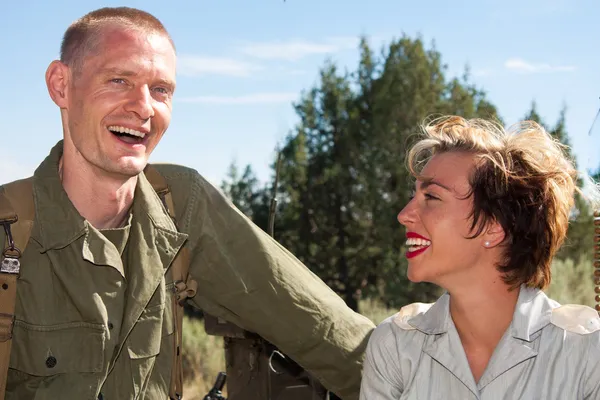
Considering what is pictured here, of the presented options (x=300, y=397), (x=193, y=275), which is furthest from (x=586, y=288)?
(x=193, y=275)

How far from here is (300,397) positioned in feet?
10.7

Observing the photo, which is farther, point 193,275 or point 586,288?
point 586,288

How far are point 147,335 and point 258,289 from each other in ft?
1.56

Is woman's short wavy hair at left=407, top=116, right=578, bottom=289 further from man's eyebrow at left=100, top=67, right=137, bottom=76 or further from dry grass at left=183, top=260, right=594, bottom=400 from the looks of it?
dry grass at left=183, top=260, right=594, bottom=400

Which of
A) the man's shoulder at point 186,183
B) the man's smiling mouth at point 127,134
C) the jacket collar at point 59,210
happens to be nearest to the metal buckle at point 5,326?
the jacket collar at point 59,210

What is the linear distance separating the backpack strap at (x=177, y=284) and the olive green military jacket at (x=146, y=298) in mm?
31

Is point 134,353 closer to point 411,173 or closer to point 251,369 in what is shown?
point 251,369

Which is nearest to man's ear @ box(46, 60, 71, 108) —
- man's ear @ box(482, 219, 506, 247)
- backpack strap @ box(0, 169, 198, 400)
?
backpack strap @ box(0, 169, 198, 400)

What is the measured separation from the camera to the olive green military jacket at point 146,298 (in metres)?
2.42

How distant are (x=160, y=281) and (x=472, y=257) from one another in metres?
1.11

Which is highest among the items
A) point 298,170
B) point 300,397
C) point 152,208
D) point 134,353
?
point 298,170

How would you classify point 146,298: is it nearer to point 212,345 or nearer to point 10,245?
point 10,245

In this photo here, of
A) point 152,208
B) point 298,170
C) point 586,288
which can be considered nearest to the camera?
point 152,208

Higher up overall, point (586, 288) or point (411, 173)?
point (411, 173)
